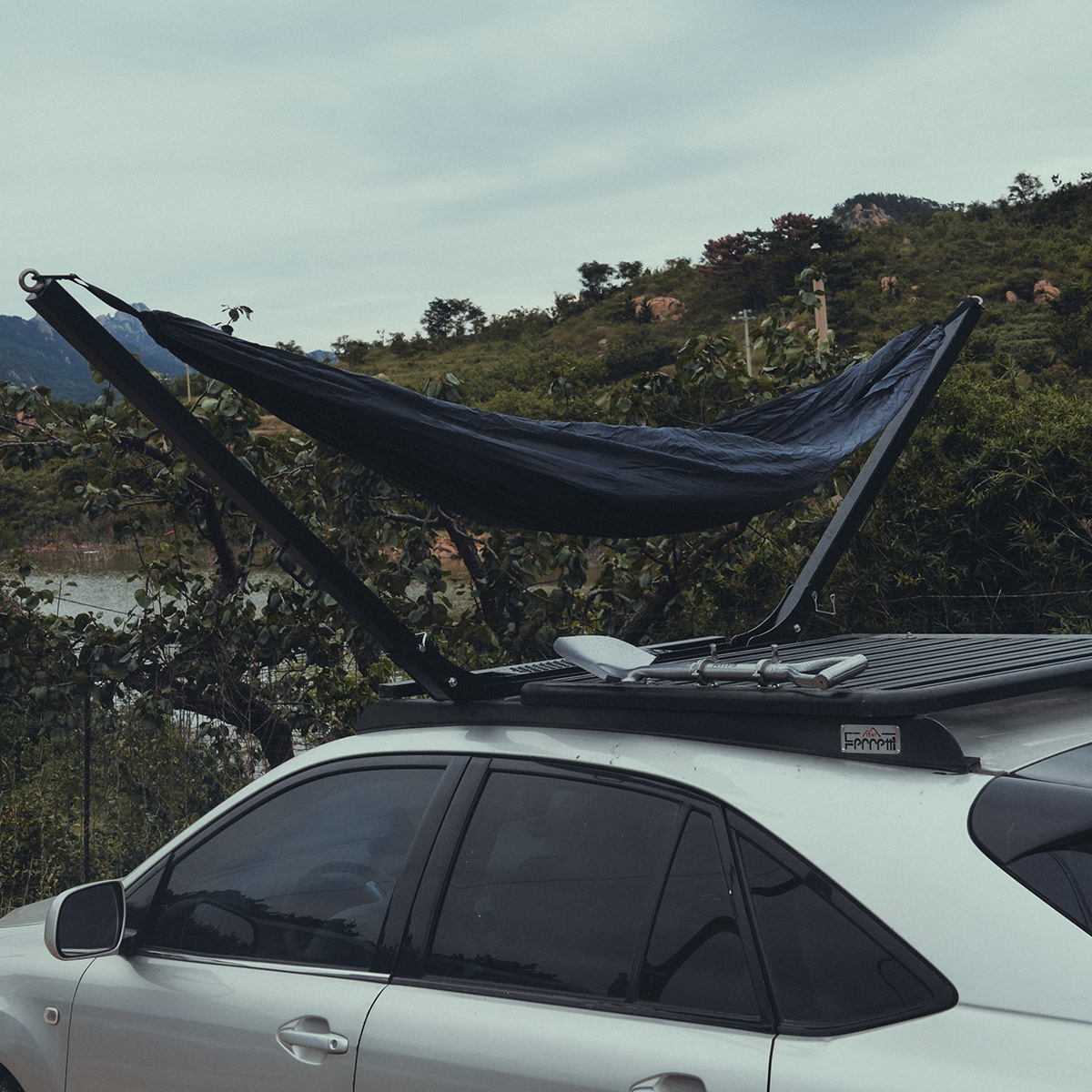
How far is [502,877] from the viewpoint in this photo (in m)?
2.22

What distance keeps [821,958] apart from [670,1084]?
312mm

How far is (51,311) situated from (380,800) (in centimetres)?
133

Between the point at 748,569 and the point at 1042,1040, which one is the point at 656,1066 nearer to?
the point at 1042,1040

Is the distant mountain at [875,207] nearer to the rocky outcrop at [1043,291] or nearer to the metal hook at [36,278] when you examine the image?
the rocky outcrop at [1043,291]

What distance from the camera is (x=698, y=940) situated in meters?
1.87

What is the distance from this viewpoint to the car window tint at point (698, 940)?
1.80 metres

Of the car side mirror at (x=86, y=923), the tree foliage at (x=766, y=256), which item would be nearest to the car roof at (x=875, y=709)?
the car side mirror at (x=86, y=923)

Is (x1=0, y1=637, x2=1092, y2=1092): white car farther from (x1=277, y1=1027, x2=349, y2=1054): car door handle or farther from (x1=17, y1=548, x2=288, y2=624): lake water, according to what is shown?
(x1=17, y1=548, x2=288, y2=624): lake water

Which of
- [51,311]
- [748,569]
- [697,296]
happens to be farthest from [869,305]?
[51,311]

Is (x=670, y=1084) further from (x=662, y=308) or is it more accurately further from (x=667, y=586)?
(x=662, y=308)

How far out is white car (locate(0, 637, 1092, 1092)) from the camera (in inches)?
Result: 63.6

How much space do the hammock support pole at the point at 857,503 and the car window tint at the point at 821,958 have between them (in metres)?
1.67

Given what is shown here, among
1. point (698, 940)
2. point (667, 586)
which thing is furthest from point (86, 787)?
point (698, 940)

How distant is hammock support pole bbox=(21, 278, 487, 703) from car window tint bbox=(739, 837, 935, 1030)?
968 millimetres
